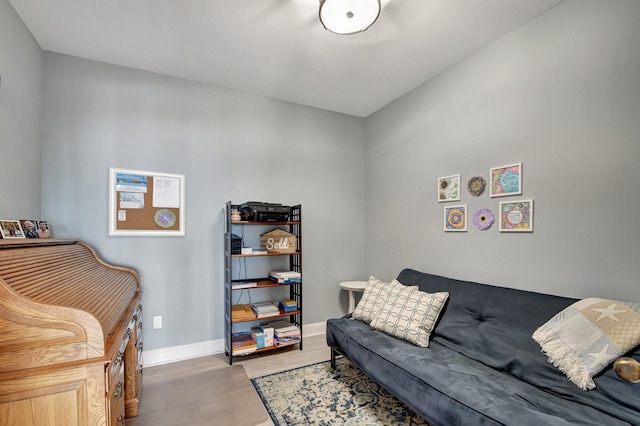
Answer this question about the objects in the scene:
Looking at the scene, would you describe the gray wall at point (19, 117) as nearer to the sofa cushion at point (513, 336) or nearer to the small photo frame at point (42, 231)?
the small photo frame at point (42, 231)

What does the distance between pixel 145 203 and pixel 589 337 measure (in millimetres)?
3198

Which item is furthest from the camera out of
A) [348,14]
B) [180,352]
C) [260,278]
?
[260,278]

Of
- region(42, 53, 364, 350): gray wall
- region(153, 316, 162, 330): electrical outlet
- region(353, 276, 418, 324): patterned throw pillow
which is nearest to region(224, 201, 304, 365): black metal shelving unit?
region(42, 53, 364, 350): gray wall

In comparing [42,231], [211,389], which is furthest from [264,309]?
[42,231]

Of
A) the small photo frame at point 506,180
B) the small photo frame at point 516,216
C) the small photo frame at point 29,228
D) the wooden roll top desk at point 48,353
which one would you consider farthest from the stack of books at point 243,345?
the small photo frame at point 506,180

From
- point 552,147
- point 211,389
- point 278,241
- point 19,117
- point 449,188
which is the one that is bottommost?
point 211,389

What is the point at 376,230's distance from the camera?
137 inches

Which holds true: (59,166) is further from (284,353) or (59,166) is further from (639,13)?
(639,13)

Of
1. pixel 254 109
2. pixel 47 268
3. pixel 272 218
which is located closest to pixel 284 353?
pixel 272 218

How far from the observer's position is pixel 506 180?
2.12 m

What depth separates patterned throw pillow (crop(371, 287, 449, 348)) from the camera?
202cm

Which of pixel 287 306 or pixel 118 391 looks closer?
pixel 118 391

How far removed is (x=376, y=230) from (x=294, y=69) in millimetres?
1980

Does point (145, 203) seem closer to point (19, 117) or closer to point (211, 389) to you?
point (19, 117)
